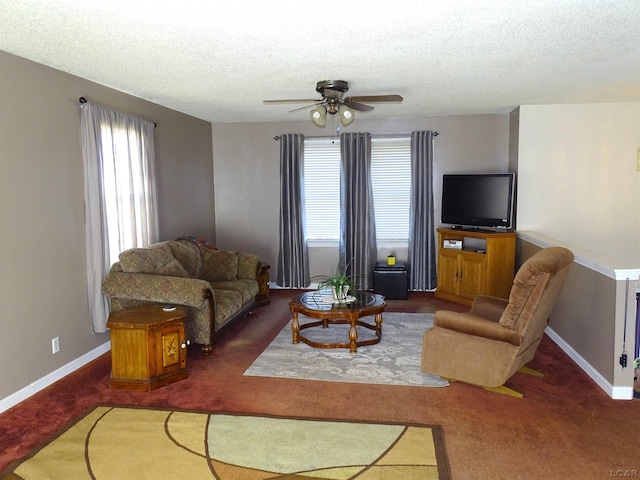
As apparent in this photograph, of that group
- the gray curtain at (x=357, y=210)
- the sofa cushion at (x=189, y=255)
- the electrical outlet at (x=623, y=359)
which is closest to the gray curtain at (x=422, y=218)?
the gray curtain at (x=357, y=210)

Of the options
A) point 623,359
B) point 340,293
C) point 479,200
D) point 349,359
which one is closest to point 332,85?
point 340,293

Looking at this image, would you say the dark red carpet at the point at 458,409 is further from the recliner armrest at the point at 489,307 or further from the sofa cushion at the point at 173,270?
the sofa cushion at the point at 173,270

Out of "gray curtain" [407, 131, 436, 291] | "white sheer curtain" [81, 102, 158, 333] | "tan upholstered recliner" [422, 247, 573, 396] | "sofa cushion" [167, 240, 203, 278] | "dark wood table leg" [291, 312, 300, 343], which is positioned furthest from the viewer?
"gray curtain" [407, 131, 436, 291]

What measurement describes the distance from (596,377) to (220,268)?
3862 millimetres

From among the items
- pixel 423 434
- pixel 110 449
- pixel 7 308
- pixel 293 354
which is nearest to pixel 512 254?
pixel 293 354

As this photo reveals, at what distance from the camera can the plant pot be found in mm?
4574

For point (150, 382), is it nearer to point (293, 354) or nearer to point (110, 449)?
point (110, 449)

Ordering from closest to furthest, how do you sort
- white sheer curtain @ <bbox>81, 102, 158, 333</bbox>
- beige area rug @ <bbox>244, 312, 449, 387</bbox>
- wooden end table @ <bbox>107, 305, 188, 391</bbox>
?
1. wooden end table @ <bbox>107, 305, 188, 391</bbox>
2. beige area rug @ <bbox>244, 312, 449, 387</bbox>
3. white sheer curtain @ <bbox>81, 102, 158, 333</bbox>

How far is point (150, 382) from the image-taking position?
359 centimetres

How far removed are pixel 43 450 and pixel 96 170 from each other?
237cm

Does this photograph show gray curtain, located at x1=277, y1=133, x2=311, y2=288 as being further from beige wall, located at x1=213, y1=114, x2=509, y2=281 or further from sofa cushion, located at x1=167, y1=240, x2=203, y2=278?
sofa cushion, located at x1=167, y1=240, x2=203, y2=278

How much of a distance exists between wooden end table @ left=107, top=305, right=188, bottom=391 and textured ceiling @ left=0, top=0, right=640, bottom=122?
1.97 m

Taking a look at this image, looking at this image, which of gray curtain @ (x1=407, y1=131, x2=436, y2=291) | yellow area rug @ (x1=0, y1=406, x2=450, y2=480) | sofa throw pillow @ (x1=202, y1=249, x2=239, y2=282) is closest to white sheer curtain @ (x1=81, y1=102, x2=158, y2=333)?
sofa throw pillow @ (x1=202, y1=249, x2=239, y2=282)

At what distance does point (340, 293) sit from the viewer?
15.0 feet
